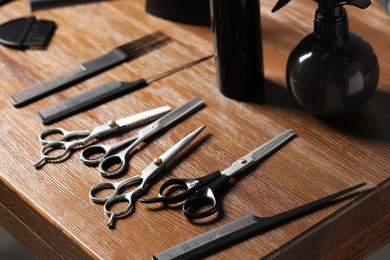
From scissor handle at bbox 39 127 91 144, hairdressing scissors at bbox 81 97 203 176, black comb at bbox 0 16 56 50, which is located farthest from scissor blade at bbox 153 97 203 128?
black comb at bbox 0 16 56 50

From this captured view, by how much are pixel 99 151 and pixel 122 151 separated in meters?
0.04

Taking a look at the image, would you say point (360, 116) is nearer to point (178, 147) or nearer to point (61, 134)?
point (178, 147)

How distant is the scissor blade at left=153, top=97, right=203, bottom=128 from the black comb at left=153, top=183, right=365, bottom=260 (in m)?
0.25

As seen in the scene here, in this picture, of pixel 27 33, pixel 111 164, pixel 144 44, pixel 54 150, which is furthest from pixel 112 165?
pixel 27 33

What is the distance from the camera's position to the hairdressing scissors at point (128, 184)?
113cm

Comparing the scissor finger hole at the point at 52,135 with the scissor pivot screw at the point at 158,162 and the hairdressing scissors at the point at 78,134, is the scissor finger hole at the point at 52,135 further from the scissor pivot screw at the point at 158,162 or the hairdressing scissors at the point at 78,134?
the scissor pivot screw at the point at 158,162

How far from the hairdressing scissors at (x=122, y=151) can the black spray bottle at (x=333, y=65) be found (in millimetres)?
194

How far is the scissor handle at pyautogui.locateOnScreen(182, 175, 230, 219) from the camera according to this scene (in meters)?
1.11

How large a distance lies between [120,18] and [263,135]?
18.1 inches

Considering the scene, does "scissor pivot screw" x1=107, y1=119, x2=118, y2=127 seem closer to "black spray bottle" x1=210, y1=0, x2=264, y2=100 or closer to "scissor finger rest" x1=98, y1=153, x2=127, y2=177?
"scissor finger rest" x1=98, y1=153, x2=127, y2=177

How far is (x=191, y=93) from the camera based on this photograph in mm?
1357

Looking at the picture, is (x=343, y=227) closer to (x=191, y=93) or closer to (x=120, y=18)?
(x=191, y=93)

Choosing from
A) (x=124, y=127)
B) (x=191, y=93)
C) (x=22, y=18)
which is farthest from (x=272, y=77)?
(x=22, y=18)

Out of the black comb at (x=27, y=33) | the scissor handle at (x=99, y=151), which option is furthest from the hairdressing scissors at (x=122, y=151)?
the black comb at (x=27, y=33)
